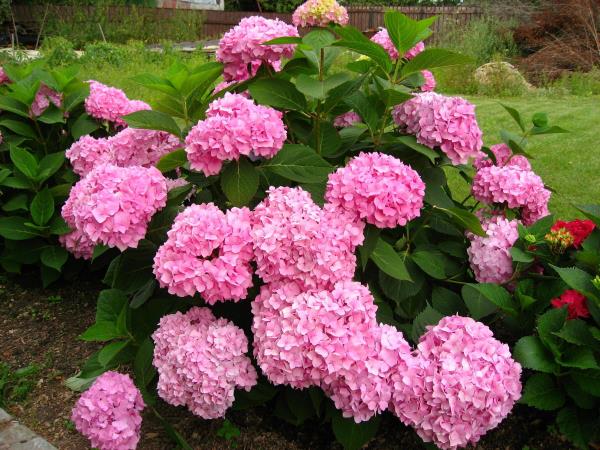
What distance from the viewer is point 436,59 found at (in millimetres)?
1961

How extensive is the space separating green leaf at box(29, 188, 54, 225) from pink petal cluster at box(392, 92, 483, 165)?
6.22 feet

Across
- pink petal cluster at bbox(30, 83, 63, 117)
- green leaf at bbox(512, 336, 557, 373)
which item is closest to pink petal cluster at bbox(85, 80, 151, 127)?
pink petal cluster at bbox(30, 83, 63, 117)

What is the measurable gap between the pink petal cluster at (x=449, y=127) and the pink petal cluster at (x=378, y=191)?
0.82 ft

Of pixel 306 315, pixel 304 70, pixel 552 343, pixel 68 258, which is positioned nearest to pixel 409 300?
pixel 552 343

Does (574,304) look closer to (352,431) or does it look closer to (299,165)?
(352,431)

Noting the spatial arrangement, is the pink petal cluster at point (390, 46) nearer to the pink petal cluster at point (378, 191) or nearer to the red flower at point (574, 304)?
the pink petal cluster at point (378, 191)

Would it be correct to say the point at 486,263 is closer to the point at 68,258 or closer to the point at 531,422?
the point at 531,422

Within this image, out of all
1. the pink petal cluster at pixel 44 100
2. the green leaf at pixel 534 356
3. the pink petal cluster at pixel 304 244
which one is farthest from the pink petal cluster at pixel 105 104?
the green leaf at pixel 534 356

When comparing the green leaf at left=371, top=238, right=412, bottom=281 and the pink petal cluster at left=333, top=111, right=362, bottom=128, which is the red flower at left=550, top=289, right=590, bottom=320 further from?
the pink petal cluster at left=333, top=111, right=362, bottom=128

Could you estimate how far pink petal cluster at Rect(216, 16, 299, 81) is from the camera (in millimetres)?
2109

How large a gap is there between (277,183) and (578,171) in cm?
410

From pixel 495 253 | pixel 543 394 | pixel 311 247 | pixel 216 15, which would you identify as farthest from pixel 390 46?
pixel 216 15

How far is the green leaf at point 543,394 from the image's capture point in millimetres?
1809

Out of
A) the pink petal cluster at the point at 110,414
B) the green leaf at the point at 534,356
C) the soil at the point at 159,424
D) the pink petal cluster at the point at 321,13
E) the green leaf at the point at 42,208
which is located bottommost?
the soil at the point at 159,424
